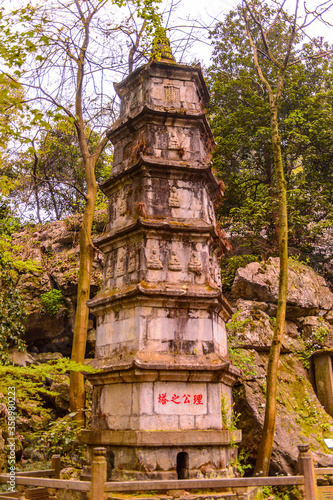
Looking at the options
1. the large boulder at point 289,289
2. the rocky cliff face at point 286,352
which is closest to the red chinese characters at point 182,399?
the rocky cliff face at point 286,352

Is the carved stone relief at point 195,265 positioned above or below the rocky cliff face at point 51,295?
below

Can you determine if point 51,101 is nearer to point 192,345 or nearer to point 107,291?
point 107,291

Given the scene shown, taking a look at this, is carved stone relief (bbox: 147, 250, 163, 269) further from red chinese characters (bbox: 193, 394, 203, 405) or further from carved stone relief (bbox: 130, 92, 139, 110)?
carved stone relief (bbox: 130, 92, 139, 110)

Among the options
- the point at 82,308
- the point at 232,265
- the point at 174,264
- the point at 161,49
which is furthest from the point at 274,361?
the point at 161,49

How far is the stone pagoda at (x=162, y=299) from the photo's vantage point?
7.88 meters

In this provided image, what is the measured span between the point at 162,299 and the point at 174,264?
87cm

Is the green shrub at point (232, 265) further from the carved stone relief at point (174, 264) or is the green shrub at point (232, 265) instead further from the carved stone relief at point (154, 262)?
the carved stone relief at point (154, 262)

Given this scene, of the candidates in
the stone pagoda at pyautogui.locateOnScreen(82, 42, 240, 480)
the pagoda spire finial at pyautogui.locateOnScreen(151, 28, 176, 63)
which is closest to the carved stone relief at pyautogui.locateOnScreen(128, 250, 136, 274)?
the stone pagoda at pyautogui.locateOnScreen(82, 42, 240, 480)

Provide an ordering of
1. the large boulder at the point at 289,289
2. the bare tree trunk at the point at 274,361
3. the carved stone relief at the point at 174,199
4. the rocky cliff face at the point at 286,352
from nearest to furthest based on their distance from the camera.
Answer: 1. the bare tree trunk at the point at 274,361
2. the carved stone relief at the point at 174,199
3. the rocky cliff face at the point at 286,352
4. the large boulder at the point at 289,289

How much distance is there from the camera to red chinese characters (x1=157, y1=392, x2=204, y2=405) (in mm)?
8055

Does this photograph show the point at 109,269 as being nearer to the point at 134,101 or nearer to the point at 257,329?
the point at 134,101

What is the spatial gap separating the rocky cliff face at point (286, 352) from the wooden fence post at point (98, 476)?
4.15 metres

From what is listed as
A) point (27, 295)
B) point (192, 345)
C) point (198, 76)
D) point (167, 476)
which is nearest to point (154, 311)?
point (192, 345)

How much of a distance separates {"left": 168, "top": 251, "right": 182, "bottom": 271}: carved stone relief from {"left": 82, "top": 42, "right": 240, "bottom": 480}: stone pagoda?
2 cm
